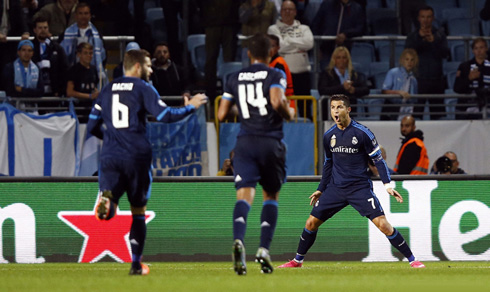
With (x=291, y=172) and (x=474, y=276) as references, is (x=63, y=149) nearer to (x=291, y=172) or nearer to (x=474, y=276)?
(x=291, y=172)

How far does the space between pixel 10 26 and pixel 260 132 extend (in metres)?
9.20

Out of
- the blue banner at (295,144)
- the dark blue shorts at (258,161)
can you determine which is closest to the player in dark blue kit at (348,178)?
the dark blue shorts at (258,161)

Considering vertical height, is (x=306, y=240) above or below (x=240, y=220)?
below

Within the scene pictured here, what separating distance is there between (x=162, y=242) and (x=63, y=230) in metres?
1.36

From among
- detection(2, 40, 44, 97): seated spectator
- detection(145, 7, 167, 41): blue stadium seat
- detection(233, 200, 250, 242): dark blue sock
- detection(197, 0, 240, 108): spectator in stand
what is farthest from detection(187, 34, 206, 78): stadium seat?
detection(233, 200, 250, 242): dark blue sock

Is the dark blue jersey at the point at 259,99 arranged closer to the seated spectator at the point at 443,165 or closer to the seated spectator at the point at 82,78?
the seated spectator at the point at 443,165

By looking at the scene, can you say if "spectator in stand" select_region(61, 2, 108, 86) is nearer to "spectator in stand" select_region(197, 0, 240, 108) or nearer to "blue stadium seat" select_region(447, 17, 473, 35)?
"spectator in stand" select_region(197, 0, 240, 108)

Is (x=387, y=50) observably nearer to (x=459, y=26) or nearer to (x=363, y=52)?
(x=363, y=52)

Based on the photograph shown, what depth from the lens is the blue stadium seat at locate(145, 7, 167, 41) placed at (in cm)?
1861

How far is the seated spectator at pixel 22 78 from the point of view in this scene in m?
15.0

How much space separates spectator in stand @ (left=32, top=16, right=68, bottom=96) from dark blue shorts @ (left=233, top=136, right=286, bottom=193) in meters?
7.24

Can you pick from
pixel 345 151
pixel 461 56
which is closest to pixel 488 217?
pixel 345 151

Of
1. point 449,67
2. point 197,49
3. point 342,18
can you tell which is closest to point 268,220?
point 342,18

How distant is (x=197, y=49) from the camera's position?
18.5 meters
